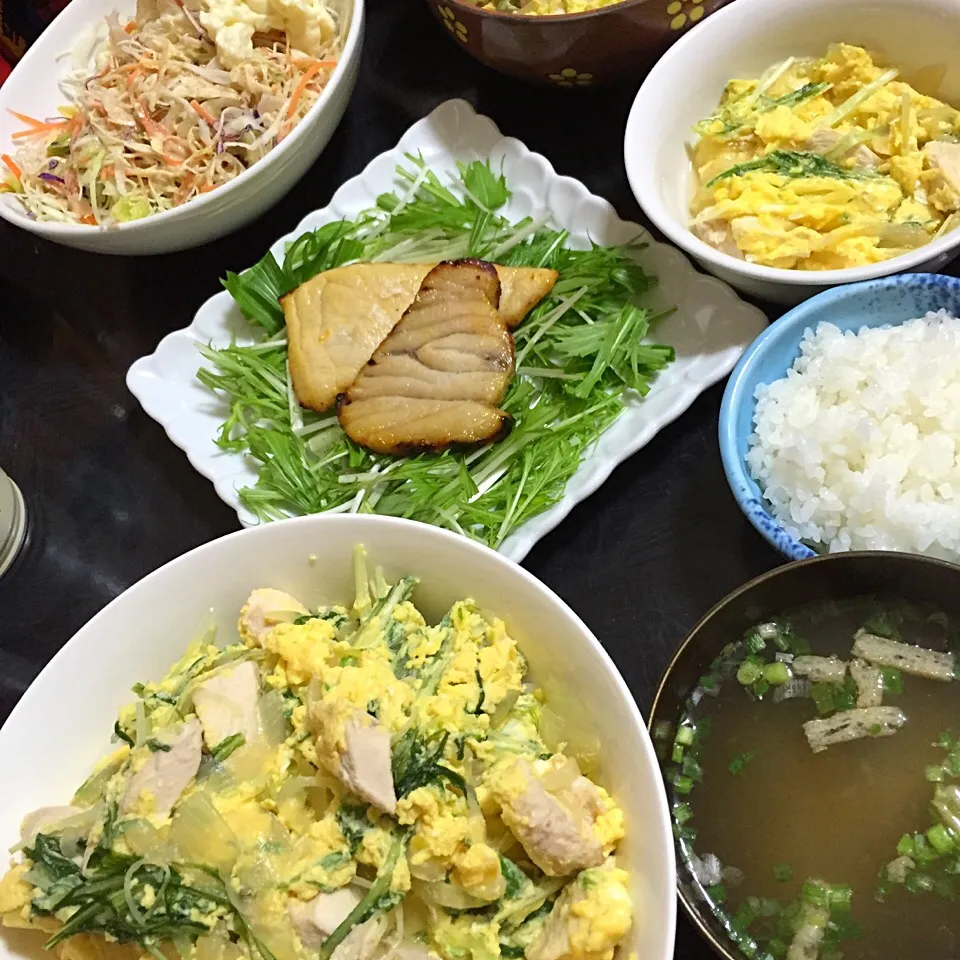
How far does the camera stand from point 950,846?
4.20 ft

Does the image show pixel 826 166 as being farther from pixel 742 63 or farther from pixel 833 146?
pixel 742 63

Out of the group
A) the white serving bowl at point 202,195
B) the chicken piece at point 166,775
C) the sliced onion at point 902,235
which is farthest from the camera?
the white serving bowl at point 202,195

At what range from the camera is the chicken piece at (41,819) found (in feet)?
4.21

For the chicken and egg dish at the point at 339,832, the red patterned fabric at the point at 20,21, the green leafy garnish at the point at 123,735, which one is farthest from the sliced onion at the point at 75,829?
the red patterned fabric at the point at 20,21

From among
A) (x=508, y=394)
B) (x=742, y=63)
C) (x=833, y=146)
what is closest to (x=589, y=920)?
(x=508, y=394)

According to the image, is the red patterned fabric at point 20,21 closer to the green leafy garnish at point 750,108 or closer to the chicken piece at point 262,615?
the green leafy garnish at point 750,108

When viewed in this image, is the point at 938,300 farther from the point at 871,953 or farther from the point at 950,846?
the point at 871,953

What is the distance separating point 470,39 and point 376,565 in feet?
3.69

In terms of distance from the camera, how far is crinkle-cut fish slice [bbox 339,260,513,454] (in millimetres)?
1790

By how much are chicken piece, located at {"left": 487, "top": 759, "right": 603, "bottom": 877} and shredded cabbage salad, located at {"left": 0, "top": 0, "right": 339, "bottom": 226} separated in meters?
1.49

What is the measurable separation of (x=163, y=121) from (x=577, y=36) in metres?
0.97

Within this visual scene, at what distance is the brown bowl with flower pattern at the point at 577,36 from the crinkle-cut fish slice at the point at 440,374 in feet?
1.38

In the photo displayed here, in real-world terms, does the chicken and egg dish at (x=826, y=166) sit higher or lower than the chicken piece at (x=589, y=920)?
Result: higher

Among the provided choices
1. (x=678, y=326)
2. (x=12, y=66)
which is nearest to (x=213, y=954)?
(x=678, y=326)
